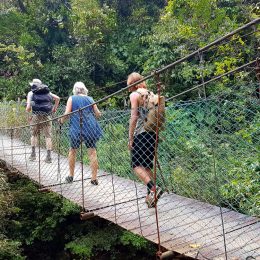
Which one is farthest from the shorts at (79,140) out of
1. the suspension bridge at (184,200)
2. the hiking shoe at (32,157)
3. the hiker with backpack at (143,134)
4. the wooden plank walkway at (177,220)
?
the hiking shoe at (32,157)

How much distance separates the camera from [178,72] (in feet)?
19.9

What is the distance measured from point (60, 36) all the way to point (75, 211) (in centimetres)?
494

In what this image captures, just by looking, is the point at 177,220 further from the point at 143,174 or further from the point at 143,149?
the point at 143,149

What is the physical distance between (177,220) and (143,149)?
0.38 metres

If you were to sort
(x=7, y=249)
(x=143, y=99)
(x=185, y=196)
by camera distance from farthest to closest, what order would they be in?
(x=7, y=249) → (x=185, y=196) → (x=143, y=99)

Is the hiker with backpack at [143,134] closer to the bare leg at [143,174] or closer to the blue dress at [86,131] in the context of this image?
the bare leg at [143,174]

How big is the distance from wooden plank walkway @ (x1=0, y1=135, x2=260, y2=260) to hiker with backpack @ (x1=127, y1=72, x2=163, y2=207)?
114 mm

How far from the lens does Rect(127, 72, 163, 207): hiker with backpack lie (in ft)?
6.55

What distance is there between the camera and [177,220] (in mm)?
2045

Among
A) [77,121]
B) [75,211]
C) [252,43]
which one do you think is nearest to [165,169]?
[77,121]

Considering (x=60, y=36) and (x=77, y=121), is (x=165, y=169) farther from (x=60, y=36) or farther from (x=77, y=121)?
(x=60, y=36)

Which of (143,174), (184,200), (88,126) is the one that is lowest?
(184,200)

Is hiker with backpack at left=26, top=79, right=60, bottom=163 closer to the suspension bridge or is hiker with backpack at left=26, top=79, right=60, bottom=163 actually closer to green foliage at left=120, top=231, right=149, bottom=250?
the suspension bridge

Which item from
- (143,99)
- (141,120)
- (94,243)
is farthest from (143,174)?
(94,243)
